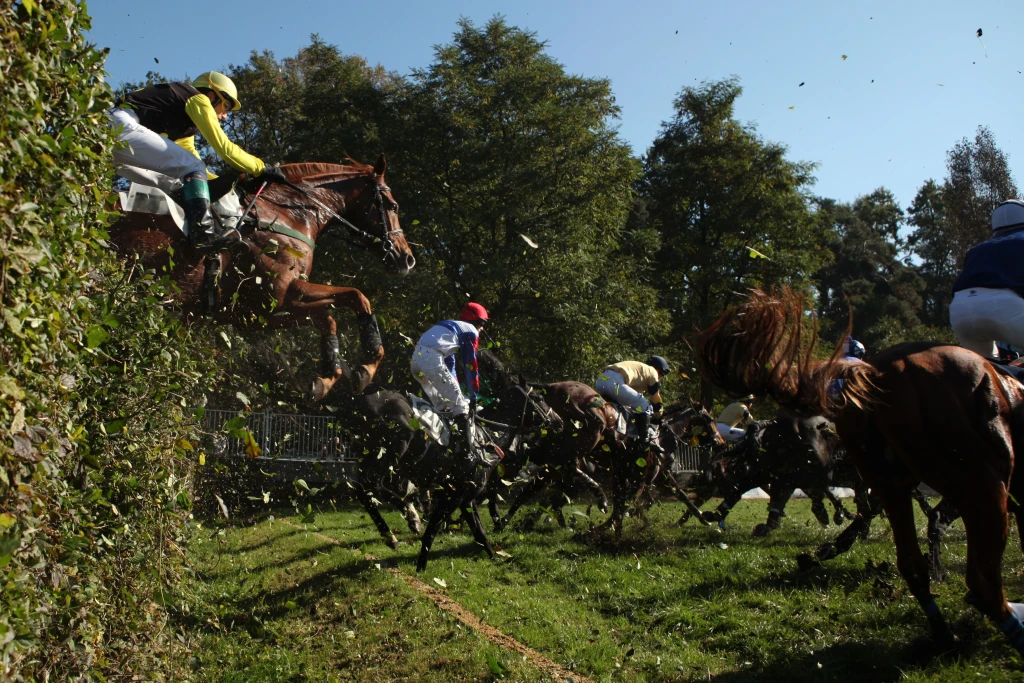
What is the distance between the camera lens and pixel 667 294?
26031 millimetres

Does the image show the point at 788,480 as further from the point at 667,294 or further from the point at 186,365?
the point at 667,294

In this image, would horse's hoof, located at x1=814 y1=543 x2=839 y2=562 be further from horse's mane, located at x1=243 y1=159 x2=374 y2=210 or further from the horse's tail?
horse's mane, located at x1=243 y1=159 x2=374 y2=210

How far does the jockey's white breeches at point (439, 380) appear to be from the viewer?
714 centimetres

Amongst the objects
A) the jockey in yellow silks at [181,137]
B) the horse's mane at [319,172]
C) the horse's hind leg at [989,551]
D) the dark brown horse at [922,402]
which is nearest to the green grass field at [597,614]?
the horse's hind leg at [989,551]

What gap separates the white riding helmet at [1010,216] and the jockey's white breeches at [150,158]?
584 centimetres

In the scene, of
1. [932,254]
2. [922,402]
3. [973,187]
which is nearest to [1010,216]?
[922,402]

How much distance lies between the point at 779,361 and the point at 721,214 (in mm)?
23039

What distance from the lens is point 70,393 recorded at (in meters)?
2.75

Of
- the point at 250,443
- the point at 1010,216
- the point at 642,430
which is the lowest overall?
the point at 642,430

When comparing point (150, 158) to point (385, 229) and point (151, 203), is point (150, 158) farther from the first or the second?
point (385, 229)

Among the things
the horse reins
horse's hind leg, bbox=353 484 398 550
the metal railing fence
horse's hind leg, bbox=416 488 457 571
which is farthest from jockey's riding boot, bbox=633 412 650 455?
the metal railing fence

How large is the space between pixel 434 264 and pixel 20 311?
14.4 meters

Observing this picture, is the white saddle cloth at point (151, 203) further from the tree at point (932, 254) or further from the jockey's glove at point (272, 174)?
the tree at point (932, 254)

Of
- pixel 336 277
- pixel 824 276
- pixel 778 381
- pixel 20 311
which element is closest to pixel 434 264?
pixel 336 277
